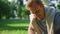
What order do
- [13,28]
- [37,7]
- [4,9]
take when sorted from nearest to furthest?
[37,7] → [13,28] → [4,9]

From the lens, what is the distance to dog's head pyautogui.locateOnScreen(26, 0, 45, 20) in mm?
1935

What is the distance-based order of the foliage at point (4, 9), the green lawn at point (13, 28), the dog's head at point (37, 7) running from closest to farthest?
the dog's head at point (37, 7), the green lawn at point (13, 28), the foliage at point (4, 9)

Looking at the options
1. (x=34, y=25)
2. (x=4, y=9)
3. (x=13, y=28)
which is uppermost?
(x=34, y=25)

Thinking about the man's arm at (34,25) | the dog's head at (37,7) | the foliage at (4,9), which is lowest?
the foliage at (4,9)

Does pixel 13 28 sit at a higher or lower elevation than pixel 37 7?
lower

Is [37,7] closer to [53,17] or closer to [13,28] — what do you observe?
[53,17]

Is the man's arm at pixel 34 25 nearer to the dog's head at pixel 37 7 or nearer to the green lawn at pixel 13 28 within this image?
the dog's head at pixel 37 7

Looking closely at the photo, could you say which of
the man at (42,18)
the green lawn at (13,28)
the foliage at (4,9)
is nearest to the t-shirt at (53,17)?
the man at (42,18)

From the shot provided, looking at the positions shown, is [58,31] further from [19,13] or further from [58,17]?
[19,13]

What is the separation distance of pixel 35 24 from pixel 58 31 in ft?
0.59

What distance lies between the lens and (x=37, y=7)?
194cm

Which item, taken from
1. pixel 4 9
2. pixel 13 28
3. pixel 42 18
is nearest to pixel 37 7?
pixel 42 18

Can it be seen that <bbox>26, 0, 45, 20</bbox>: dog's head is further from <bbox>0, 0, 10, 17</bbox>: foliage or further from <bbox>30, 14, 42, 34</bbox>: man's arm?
<bbox>0, 0, 10, 17</bbox>: foliage

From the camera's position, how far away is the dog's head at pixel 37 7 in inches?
76.2
